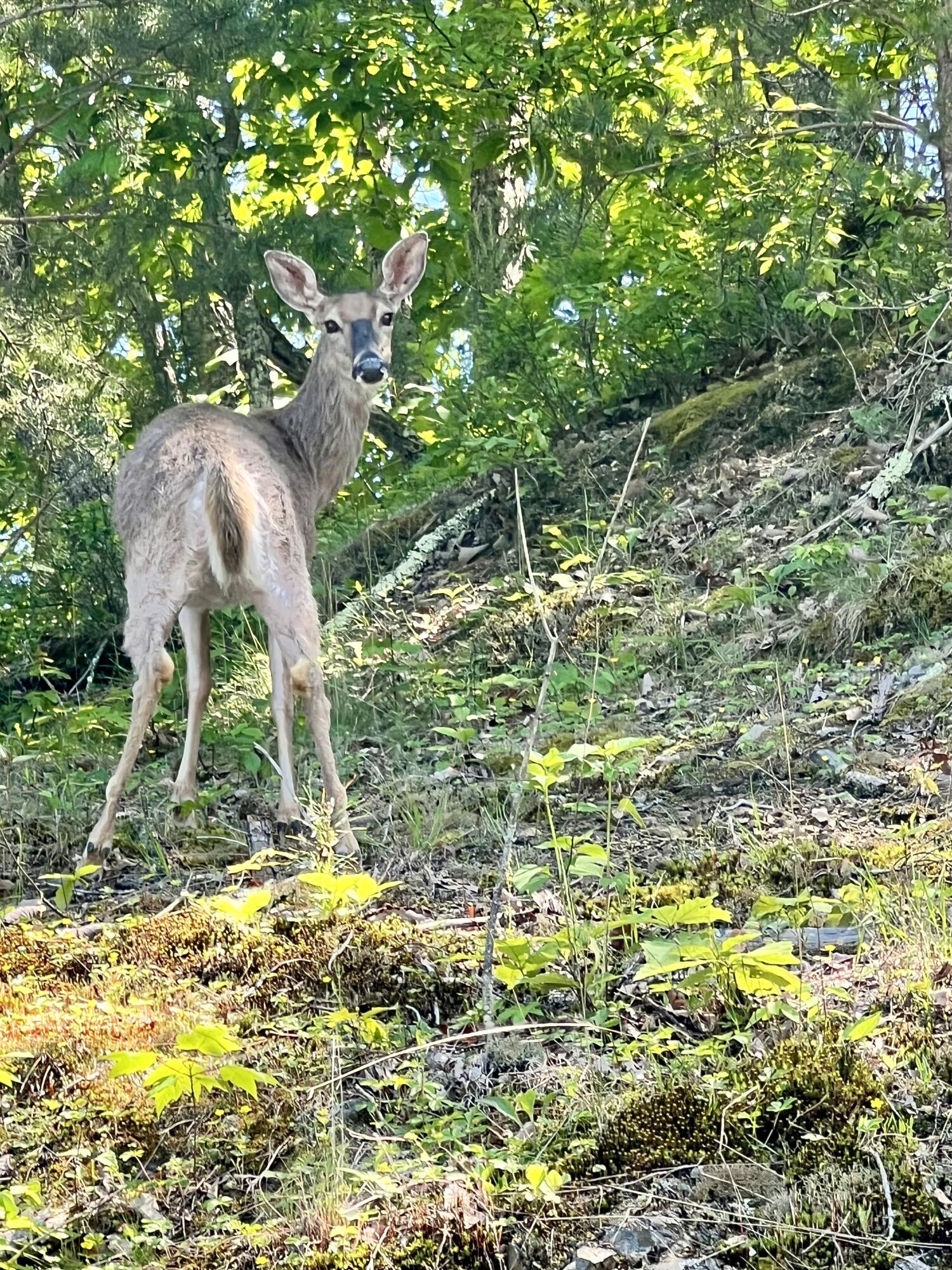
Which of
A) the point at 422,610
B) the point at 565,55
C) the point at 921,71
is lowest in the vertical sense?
the point at 422,610

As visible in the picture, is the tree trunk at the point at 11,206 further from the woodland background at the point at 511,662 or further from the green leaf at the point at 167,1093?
the green leaf at the point at 167,1093

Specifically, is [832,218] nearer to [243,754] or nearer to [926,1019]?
[243,754]

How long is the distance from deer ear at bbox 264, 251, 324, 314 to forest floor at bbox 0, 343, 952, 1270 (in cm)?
180

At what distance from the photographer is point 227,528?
19.2 ft

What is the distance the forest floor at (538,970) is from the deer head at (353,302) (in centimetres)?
141

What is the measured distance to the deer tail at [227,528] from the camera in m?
5.85

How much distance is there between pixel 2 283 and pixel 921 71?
5.26 meters

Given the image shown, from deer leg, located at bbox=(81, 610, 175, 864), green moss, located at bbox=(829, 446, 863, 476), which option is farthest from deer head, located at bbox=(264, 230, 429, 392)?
green moss, located at bbox=(829, 446, 863, 476)

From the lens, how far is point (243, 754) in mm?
6926

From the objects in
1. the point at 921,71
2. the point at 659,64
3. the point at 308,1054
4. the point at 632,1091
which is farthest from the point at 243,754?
the point at 659,64

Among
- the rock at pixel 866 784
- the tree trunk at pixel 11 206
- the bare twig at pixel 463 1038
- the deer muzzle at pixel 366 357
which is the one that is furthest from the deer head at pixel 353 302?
the bare twig at pixel 463 1038

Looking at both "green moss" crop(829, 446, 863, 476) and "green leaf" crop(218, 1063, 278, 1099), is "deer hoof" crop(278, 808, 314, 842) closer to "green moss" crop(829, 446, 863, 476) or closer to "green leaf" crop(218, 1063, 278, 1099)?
"green leaf" crop(218, 1063, 278, 1099)

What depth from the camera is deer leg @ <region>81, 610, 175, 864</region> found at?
570cm

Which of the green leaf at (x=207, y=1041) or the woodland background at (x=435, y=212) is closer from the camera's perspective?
the green leaf at (x=207, y=1041)
